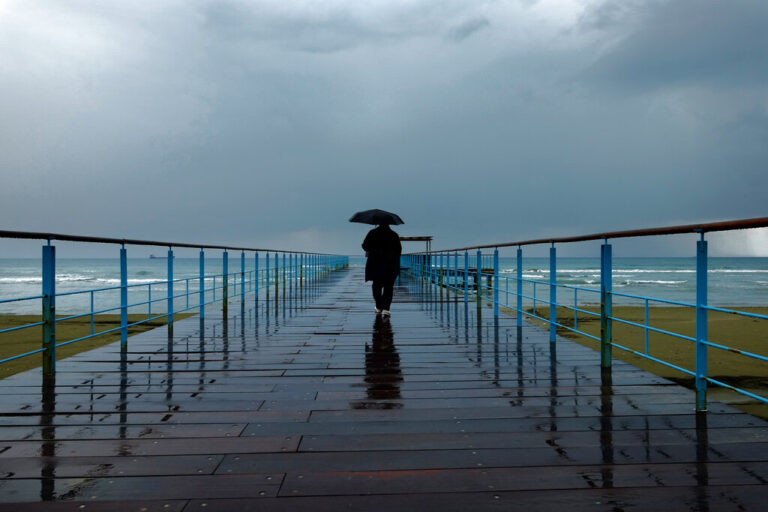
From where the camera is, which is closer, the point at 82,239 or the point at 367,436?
the point at 367,436

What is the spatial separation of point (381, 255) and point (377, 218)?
91 centimetres

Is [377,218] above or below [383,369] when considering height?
above

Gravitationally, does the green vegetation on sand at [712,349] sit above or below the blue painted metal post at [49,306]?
below

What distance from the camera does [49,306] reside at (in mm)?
4066

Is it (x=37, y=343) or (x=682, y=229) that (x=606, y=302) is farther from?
(x=37, y=343)

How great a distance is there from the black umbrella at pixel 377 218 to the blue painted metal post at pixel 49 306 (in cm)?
497

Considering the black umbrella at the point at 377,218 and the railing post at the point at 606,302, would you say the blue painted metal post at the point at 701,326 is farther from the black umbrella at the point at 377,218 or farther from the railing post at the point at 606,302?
the black umbrella at the point at 377,218

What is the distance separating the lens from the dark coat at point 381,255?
316 inches

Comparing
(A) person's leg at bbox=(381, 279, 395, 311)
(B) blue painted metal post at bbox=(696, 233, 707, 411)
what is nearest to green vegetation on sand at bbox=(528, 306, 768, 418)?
(B) blue painted metal post at bbox=(696, 233, 707, 411)

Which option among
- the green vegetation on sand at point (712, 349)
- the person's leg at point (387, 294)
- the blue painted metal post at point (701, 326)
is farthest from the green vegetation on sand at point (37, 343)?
the blue painted metal post at point (701, 326)

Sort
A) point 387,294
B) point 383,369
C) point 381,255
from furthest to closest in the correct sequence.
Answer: point 387,294 < point 381,255 < point 383,369

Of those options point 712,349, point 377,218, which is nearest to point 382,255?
point 377,218

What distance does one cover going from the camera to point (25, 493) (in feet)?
7.06

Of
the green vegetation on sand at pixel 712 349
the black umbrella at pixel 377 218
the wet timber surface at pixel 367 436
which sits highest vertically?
the black umbrella at pixel 377 218
